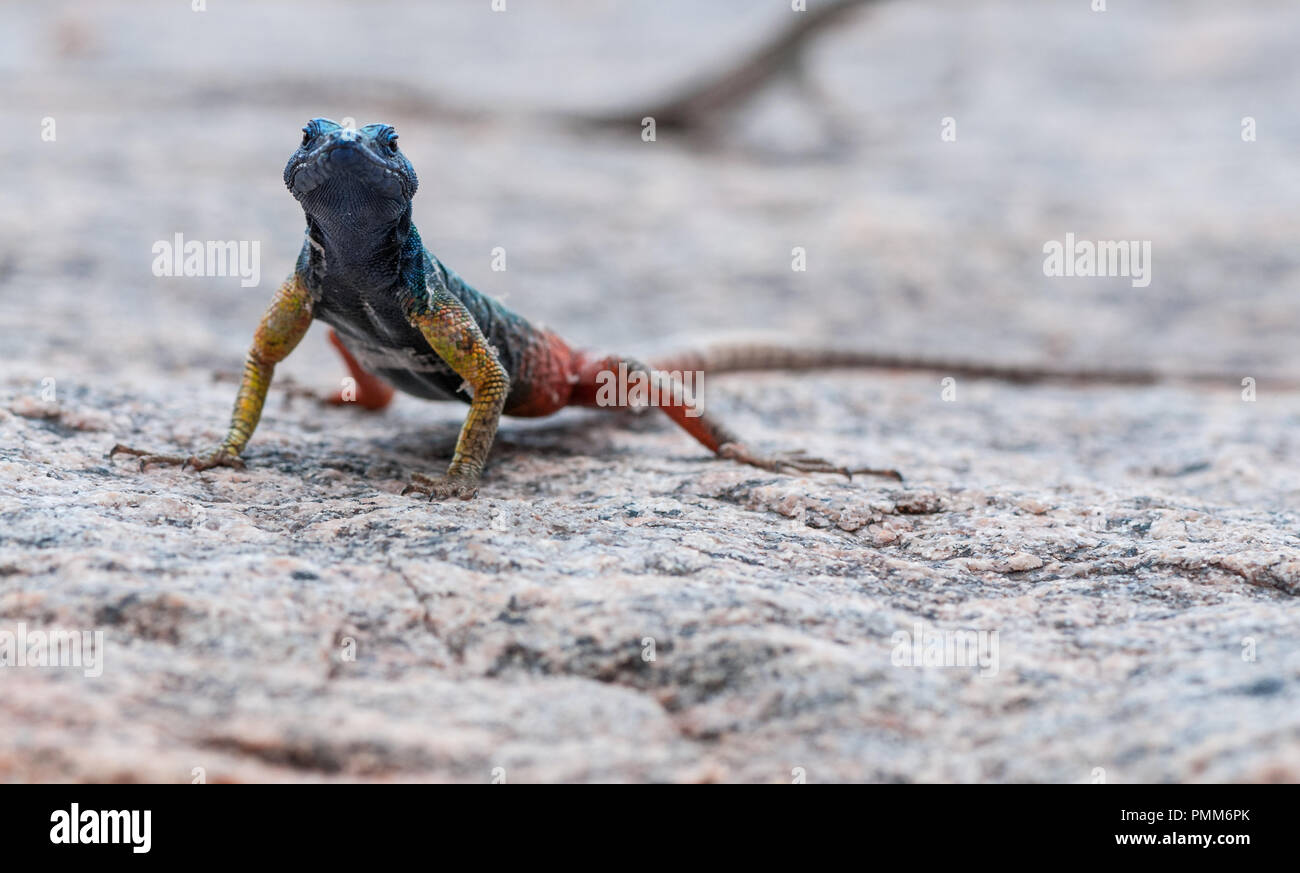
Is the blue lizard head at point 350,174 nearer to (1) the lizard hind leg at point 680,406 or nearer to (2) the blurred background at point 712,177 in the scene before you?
(1) the lizard hind leg at point 680,406

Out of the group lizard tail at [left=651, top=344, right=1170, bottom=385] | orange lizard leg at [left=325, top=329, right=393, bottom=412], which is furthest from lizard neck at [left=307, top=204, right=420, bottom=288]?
lizard tail at [left=651, top=344, right=1170, bottom=385]

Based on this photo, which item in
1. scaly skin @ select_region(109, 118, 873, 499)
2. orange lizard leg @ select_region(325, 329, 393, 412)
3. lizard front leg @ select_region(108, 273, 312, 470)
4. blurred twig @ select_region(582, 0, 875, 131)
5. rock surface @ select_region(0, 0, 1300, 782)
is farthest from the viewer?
blurred twig @ select_region(582, 0, 875, 131)

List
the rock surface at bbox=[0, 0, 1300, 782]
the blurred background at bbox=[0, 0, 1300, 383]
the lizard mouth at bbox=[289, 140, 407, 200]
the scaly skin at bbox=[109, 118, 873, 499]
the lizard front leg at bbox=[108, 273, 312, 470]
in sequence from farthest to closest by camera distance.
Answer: the blurred background at bbox=[0, 0, 1300, 383] < the lizard front leg at bbox=[108, 273, 312, 470] < the scaly skin at bbox=[109, 118, 873, 499] < the lizard mouth at bbox=[289, 140, 407, 200] < the rock surface at bbox=[0, 0, 1300, 782]

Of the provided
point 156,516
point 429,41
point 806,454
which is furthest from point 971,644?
point 429,41

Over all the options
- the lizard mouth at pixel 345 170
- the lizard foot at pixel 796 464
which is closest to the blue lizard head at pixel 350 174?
the lizard mouth at pixel 345 170

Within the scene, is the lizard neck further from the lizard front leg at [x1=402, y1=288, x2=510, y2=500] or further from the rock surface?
the rock surface

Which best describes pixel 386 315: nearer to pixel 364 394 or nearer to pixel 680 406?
pixel 680 406

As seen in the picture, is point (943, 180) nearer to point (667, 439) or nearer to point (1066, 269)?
point (1066, 269)
